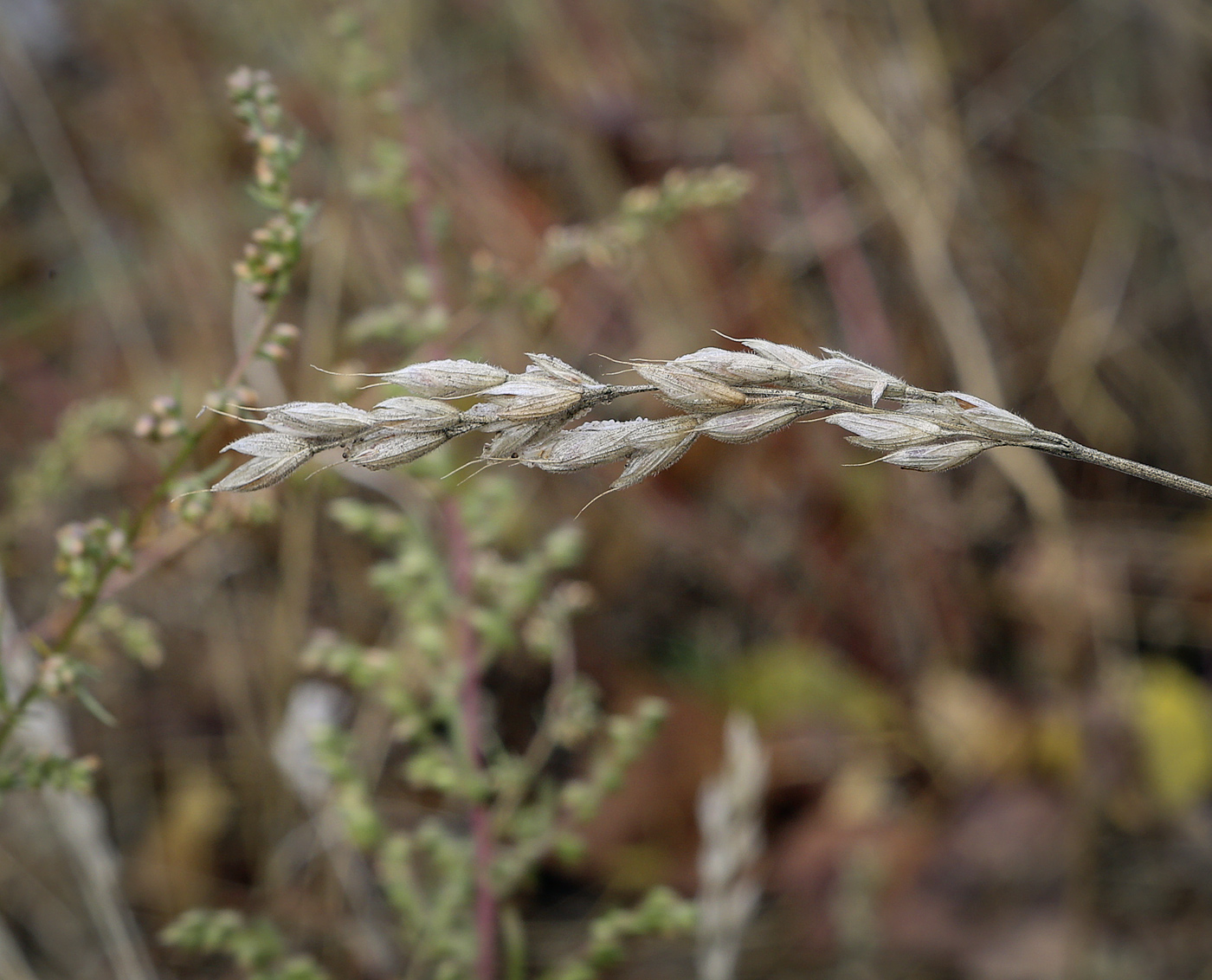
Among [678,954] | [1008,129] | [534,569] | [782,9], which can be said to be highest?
[782,9]

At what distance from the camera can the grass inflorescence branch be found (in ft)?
2.94

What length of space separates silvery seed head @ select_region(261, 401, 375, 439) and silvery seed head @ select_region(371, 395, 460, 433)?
2cm

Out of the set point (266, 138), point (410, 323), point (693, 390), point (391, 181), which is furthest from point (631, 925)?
point (391, 181)

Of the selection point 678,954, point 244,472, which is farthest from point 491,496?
point 678,954

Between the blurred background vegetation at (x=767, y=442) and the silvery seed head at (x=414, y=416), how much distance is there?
1.00 meters

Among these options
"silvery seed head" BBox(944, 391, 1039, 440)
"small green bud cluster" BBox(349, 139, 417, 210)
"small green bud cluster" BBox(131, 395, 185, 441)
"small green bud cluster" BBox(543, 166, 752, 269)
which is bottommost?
"silvery seed head" BBox(944, 391, 1039, 440)

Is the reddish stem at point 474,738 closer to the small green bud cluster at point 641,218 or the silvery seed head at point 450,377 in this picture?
the small green bud cluster at point 641,218

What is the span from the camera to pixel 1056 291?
3.37 m

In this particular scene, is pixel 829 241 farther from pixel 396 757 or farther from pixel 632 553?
pixel 396 757

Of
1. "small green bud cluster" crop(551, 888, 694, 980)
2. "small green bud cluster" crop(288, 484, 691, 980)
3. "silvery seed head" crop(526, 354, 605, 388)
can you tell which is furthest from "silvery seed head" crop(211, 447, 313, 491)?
"small green bud cluster" crop(551, 888, 694, 980)

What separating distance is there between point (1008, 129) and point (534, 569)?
2.79 metres

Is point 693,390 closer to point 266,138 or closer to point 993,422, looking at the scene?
point 993,422

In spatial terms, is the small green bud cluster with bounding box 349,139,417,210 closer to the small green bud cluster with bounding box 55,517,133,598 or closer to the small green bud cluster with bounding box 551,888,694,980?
the small green bud cluster with bounding box 55,517,133,598

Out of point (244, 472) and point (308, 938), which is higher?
point (244, 472)
